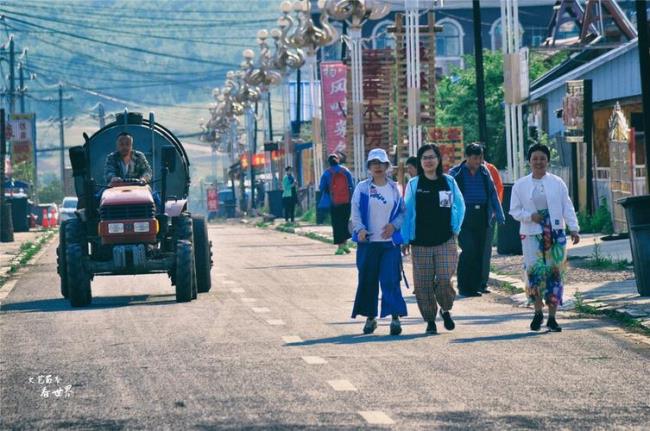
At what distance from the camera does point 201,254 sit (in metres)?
23.6

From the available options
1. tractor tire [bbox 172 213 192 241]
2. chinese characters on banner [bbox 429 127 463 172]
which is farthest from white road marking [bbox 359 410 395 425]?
chinese characters on banner [bbox 429 127 463 172]

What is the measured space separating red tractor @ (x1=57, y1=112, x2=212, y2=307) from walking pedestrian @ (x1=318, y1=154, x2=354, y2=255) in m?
7.63

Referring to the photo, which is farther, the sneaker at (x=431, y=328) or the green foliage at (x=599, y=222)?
the green foliage at (x=599, y=222)

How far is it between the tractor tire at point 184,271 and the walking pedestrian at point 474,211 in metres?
3.44

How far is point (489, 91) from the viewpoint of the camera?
66.9 meters

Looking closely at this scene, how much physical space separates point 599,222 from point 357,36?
43.8ft

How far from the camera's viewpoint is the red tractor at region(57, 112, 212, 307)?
71.9 ft

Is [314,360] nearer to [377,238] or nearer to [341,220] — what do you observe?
[377,238]

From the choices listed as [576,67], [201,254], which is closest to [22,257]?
[201,254]

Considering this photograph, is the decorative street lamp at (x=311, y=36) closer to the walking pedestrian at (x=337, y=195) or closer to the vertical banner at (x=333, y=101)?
the vertical banner at (x=333, y=101)

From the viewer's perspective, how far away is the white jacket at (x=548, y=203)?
17297 mm

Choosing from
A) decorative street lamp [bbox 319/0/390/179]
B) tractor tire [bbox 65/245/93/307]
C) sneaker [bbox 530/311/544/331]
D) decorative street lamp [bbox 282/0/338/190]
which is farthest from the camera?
decorative street lamp [bbox 282/0/338/190]

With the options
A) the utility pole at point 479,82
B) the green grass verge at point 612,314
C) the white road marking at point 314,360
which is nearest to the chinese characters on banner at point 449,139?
the utility pole at point 479,82

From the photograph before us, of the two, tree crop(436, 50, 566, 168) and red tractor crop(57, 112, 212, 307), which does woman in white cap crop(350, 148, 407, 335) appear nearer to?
red tractor crop(57, 112, 212, 307)
